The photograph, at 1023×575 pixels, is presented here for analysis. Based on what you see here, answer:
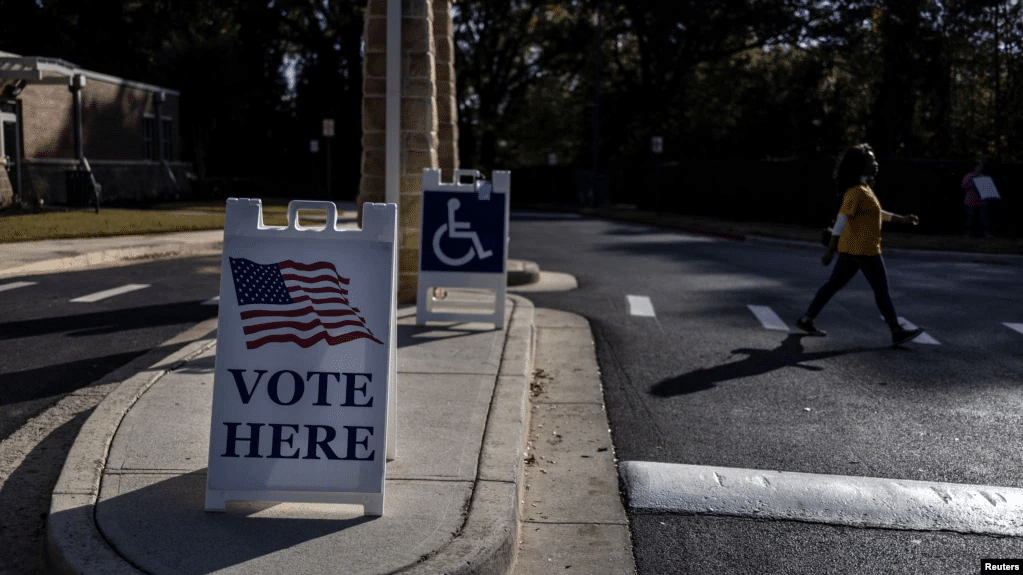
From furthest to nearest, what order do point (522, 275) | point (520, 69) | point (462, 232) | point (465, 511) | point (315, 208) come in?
point (520, 69)
point (522, 275)
point (462, 232)
point (465, 511)
point (315, 208)

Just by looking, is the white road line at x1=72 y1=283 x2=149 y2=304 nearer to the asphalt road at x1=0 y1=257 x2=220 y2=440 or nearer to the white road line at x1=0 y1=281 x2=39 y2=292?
the asphalt road at x1=0 y1=257 x2=220 y2=440

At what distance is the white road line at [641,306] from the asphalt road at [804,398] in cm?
3

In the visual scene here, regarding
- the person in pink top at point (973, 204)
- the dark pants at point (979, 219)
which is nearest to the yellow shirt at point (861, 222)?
the person in pink top at point (973, 204)

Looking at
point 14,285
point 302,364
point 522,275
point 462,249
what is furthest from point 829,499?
point 14,285

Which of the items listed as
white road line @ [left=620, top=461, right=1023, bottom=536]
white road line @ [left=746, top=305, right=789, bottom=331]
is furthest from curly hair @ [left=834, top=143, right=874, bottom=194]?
white road line @ [left=620, top=461, right=1023, bottom=536]

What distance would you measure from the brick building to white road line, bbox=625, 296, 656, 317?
15834mm

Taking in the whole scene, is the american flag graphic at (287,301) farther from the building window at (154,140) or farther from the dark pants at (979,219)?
the building window at (154,140)

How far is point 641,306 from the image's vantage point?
11.7 metres

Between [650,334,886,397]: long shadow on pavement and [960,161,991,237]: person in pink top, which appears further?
[960,161,991,237]: person in pink top

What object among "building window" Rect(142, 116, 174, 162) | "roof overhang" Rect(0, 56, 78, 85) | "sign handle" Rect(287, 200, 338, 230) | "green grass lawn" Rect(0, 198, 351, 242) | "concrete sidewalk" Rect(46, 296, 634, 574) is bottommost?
"concrete sidewalk" Rect(46, 296, 634, 574)

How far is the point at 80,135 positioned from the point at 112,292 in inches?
760

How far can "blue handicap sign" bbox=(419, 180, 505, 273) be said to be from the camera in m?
8.91

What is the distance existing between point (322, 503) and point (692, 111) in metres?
47.0

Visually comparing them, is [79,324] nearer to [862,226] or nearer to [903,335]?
[862,226]
